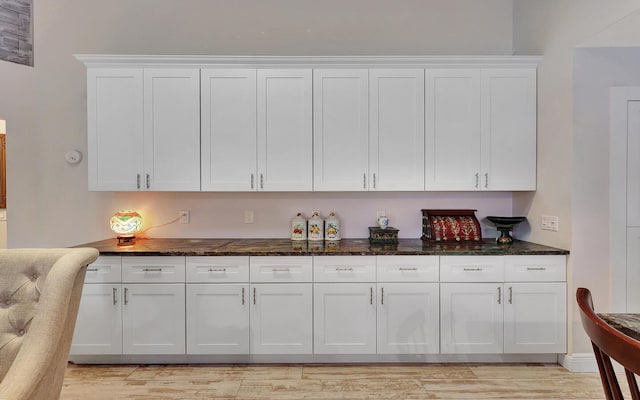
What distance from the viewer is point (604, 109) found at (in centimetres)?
265

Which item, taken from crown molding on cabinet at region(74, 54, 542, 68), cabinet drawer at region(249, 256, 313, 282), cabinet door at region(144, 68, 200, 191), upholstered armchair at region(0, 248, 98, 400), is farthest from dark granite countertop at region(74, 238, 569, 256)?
crown molding on cabinet at region(74, 54, 542, 68)

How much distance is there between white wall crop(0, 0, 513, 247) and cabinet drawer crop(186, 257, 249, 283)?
0.68 meters

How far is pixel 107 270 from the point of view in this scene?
8.89 ft

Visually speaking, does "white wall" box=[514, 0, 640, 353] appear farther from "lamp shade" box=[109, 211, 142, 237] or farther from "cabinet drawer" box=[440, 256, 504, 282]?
"lamp shade" box=[109, 211, 142, 237]

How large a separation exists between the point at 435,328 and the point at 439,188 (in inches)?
43.5

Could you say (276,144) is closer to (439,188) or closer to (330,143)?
(330,143)

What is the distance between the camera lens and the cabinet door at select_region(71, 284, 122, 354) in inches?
107

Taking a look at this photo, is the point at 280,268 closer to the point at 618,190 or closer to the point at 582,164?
the point at 582,164

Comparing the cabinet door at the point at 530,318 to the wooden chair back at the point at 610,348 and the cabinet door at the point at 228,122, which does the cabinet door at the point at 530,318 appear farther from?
the cabinet door at the point at 228,122

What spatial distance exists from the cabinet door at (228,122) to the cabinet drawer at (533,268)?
2.10 m

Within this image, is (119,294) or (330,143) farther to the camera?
(330,143)

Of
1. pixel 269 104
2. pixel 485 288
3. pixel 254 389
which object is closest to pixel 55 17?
pixel 269 104

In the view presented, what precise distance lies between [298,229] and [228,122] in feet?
3.53

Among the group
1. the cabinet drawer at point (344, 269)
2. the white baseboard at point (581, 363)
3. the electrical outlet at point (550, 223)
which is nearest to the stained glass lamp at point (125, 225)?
the cabinet drawer at point (344, 269)
